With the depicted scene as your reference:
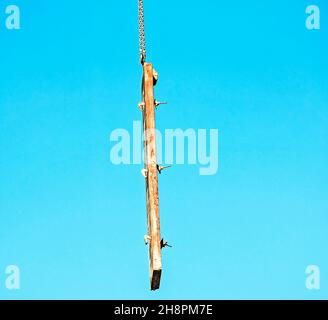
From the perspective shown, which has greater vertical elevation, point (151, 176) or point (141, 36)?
point (141, 36)

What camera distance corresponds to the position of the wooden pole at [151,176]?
28.4ft

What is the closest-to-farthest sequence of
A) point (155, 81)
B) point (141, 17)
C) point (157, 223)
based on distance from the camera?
1. point (157, 223)
2. point (155, 81)
3. point (141, 17)

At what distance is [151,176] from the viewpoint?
9023 mm

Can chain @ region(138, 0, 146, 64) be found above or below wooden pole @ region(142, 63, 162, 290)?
above

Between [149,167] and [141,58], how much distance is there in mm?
2125

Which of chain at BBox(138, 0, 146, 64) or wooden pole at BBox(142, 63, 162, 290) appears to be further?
chain at BBox(138, 0, 146, 64)

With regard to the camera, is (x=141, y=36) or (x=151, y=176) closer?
(x=151, y=176)

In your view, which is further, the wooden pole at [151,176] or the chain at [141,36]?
the chain at [141,36]

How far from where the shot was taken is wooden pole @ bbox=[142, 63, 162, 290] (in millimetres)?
8648
